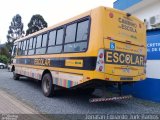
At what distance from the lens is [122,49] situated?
8.27 m

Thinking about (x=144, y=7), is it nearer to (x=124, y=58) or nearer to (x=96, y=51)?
(x=124, y=58)

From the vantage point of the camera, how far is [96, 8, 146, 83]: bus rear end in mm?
7755

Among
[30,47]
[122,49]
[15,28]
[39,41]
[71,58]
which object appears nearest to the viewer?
[122,49]

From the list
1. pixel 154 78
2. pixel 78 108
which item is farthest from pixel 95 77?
pixel 154 78

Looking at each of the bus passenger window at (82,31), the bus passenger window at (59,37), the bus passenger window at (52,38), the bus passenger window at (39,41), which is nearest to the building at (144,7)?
the bus passenger window at (39,41)

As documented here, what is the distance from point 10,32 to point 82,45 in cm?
5741

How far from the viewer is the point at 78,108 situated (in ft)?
27.6

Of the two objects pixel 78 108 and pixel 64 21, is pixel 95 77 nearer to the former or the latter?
pixel 78 108

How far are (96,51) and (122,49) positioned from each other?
1.11m

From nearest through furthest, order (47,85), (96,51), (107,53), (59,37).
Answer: (96,51)
(107,53)
(59,37)
(47,85)

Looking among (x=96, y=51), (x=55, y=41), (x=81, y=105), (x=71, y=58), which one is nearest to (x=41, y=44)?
(x=55, y=41)

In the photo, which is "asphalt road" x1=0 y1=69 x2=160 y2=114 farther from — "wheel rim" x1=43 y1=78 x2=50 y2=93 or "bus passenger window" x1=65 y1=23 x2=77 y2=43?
"bus passenger window" x1=65 y1=23 x2=77 y2=43

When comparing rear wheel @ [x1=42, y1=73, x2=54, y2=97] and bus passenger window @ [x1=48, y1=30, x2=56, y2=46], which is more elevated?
bus passenger window @ [x1=48, y1=30, x2=56, y2=46]

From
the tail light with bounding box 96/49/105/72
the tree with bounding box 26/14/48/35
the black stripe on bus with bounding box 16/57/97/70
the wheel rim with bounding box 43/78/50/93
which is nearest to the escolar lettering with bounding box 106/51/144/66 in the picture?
the tail light with bounding box 96/49/105/72
